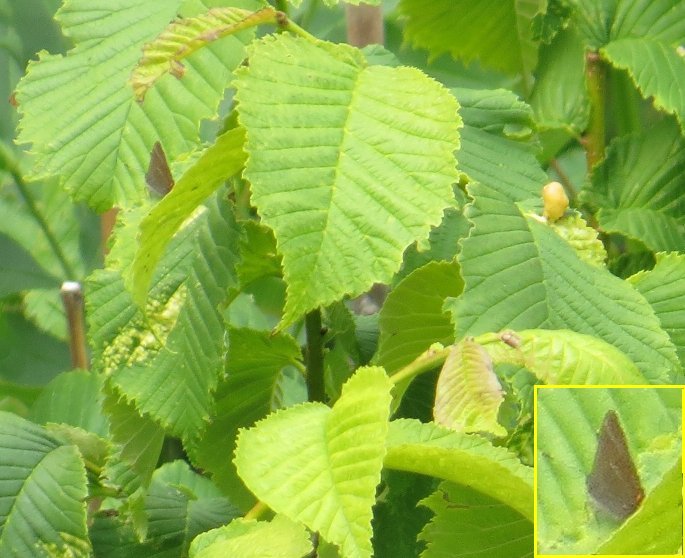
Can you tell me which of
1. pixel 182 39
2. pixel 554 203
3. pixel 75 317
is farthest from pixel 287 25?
pixel 75 317

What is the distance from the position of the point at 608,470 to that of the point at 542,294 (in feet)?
0.34

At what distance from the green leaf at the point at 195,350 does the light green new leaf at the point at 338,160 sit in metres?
0.10

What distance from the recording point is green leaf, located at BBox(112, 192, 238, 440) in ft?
1.78

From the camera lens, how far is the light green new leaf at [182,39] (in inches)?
19.4

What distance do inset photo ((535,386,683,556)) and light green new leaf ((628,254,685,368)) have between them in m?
0.10

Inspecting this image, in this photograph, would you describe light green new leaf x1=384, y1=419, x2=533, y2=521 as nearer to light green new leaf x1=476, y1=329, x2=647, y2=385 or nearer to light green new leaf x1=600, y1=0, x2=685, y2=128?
light green new leaf x1=476, y1=329, x2=647, y2=385

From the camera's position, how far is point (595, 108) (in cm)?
73

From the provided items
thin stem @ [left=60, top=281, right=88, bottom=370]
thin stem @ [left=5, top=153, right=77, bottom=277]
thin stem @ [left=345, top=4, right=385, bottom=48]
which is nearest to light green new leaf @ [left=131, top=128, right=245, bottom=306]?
thin stem @ [left=345, top=4, right=385, bottom=48]

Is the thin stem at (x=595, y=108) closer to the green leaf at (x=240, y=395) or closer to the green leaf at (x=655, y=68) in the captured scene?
the green leaf at (x=655, y=68)

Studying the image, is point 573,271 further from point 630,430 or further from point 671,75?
point 671,75

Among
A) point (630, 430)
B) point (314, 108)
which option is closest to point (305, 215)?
point (314, 108)

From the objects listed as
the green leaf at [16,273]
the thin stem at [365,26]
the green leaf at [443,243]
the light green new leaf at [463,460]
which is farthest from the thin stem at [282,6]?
the green leaf at [16,273]

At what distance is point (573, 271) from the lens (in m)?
0.53

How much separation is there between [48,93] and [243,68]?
0.42 feet
